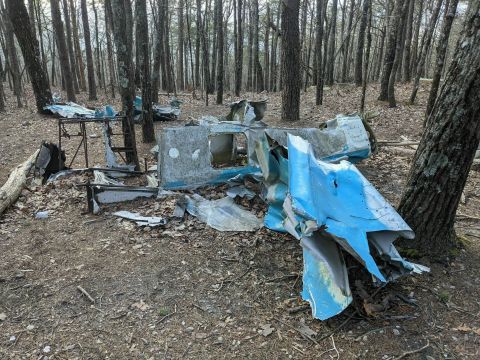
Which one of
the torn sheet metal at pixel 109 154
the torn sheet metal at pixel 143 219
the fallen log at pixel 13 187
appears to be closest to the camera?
the torn sheet metal at pixel 143 219

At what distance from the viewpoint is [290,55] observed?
31.8 ft

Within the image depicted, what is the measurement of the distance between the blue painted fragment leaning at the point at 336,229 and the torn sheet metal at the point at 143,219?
216cm

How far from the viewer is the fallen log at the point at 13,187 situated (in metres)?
5.81

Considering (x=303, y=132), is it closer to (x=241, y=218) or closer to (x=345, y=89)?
(x=241, y=218)

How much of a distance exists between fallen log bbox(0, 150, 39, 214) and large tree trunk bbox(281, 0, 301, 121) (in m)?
6.40

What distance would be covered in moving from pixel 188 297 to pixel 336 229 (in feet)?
5.67

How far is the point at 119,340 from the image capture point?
3.43m

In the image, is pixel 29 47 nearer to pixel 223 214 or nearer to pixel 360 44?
pixel 223 214

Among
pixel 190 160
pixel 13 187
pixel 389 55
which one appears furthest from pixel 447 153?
pixel 389 55

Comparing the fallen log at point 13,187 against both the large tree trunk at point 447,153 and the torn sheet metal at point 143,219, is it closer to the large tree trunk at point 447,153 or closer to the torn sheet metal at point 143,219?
the torn sheet metal at point 143,219

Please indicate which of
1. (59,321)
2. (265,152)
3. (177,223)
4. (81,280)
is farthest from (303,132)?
(59,321)

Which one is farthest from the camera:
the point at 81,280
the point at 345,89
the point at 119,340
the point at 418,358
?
the point at 345,89

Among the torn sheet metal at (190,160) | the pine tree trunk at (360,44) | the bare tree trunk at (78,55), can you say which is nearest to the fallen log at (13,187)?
the torn sheet metal at (190,160)

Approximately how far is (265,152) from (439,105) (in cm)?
222
